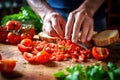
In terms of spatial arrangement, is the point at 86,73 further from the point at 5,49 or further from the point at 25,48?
the point at 5,49

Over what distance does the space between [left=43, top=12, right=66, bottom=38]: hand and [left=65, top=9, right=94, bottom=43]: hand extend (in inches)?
2.7

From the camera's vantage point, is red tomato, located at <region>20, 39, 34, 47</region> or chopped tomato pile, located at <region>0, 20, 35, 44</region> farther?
chopped tomato pile, located at <region>0, 20, 35, 44</region>

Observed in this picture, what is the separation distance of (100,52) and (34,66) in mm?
325

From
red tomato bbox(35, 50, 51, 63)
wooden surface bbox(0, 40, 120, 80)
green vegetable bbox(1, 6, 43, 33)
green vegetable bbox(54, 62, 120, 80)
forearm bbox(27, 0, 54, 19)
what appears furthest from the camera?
green vegetable bbox(1, 6, 43, 33)

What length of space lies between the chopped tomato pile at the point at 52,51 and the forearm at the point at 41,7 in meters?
0.18

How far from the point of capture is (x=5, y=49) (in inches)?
57.9

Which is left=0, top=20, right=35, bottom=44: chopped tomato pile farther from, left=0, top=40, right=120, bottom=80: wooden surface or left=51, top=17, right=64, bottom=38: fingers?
left=51, top=17, right=64, bottom=38: fingers

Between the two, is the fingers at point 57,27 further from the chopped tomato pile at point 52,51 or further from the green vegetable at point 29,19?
the green vegetable at point 29,19

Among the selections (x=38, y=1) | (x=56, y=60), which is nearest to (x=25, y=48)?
(x=56, y=60)

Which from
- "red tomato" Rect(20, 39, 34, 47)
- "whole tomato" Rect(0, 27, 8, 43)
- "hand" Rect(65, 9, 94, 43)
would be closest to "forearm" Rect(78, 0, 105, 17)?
"hand" Rect(65, 9, 94, 43)

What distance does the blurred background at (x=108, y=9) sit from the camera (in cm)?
308

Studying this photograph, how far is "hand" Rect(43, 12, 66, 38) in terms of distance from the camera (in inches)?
55.0

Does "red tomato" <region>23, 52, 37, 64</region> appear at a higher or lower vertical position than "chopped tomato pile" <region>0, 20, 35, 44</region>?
lower

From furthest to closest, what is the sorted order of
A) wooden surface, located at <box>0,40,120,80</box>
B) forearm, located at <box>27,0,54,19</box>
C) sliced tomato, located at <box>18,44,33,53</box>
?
forearm, located at <box>27,0,54,19</box> → sliced tomato, located at <box>18,44,33,53</box> → wooden surface, located at <box>0,40,120,80</box>
